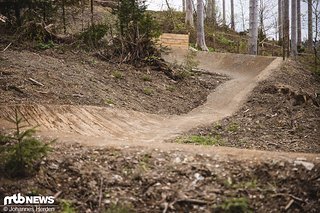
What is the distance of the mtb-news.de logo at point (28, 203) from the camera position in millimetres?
4917

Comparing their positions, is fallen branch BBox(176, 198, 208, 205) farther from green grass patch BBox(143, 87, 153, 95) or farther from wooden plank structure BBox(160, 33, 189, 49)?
wooden plank structure BBox(160, 33, 189, 49)

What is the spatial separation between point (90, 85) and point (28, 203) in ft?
21.6

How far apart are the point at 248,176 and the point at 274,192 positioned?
1.42 feet

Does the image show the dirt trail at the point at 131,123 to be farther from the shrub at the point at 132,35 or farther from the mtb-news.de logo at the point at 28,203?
the shrub at the point at 132,35

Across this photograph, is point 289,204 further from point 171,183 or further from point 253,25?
point 253,25

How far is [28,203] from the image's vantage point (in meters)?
5.04

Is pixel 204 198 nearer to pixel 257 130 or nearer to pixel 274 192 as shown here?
pixel 274 192

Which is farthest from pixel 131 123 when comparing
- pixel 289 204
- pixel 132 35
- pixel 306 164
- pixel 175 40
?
pixel 175 40

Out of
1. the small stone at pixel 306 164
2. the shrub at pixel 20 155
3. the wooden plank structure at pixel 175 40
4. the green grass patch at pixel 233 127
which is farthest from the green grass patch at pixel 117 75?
the wooden plank structure at pixel 175 40

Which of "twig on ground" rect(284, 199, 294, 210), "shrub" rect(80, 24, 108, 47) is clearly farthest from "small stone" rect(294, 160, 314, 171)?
"shrub" rect(80, 24, 108, 47)

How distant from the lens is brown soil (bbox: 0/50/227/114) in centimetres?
974

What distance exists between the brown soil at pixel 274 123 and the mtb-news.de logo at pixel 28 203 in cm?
434

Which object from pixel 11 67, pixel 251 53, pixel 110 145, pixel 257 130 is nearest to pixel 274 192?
pixel 110 145

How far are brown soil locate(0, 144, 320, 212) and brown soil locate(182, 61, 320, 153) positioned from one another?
2.53 metres
